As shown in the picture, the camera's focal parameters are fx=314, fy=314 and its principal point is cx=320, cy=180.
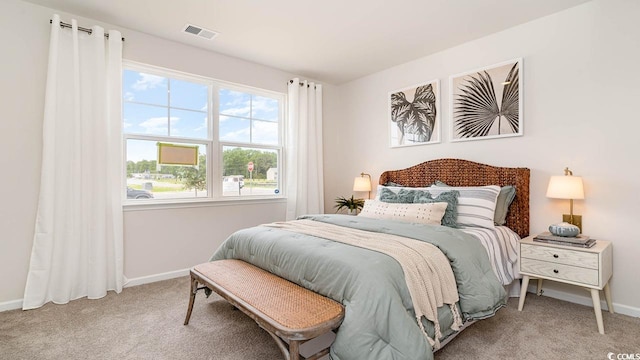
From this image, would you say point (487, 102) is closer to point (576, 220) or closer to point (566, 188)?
point (566, 188)

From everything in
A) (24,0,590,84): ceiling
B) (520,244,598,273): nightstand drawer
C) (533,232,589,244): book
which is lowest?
(520,244,598,273): nightstand drawer

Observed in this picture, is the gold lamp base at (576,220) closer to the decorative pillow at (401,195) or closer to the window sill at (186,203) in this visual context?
the decorative pillow at (401,195)

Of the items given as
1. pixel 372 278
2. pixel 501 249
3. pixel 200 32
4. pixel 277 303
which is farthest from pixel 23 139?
pixel 501 249

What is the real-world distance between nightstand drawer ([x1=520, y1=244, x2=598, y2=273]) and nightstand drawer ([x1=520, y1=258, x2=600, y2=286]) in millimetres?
29

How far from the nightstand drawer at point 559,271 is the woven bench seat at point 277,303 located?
171cm

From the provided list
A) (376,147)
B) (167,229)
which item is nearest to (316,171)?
(376,147)

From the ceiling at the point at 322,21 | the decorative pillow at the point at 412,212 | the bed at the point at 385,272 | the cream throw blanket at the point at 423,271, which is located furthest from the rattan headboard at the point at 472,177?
the cream throw blanket at the point at 423,271

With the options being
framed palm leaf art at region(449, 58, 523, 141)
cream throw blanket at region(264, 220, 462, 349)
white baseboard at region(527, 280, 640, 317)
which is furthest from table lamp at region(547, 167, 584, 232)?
cream throw blanket at region(264, 220, 462, 349)

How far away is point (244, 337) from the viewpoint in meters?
2.05

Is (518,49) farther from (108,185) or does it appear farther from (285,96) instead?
(108,185)

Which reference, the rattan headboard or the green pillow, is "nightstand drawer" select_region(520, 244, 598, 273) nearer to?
the rattan headboard

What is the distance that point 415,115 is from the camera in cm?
378

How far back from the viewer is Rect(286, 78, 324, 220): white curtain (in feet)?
13.6

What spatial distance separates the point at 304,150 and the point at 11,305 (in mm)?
3153
